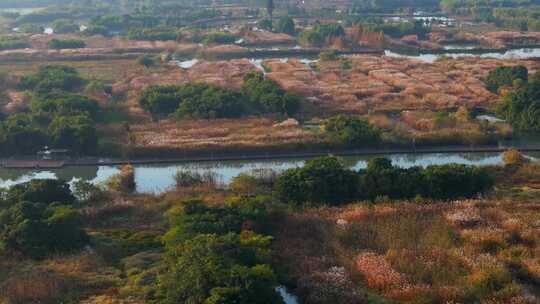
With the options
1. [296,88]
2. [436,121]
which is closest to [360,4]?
[296,88]

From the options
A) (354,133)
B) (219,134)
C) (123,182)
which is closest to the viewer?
(123,182)

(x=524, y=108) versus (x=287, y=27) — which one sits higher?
(x=287, y=27)

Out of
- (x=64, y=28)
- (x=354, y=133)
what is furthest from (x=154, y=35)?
(x=354, y=133)

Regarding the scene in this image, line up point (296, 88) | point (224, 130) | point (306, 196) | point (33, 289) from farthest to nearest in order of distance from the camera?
point (296, 88), point (224, 130), point (306, 196), point (33, 289)

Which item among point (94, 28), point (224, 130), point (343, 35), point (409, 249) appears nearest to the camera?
point (409, 249)

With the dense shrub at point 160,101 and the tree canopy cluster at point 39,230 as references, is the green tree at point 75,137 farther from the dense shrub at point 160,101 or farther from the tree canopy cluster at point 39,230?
the tree canopy cluster at point 39,230

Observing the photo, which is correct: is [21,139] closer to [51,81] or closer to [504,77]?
[51,81]

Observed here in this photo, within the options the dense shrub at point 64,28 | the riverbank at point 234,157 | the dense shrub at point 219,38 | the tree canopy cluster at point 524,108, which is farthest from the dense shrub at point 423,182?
the dense shrub at point 64,28

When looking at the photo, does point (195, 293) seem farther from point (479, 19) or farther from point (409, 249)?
point (479, 19)
